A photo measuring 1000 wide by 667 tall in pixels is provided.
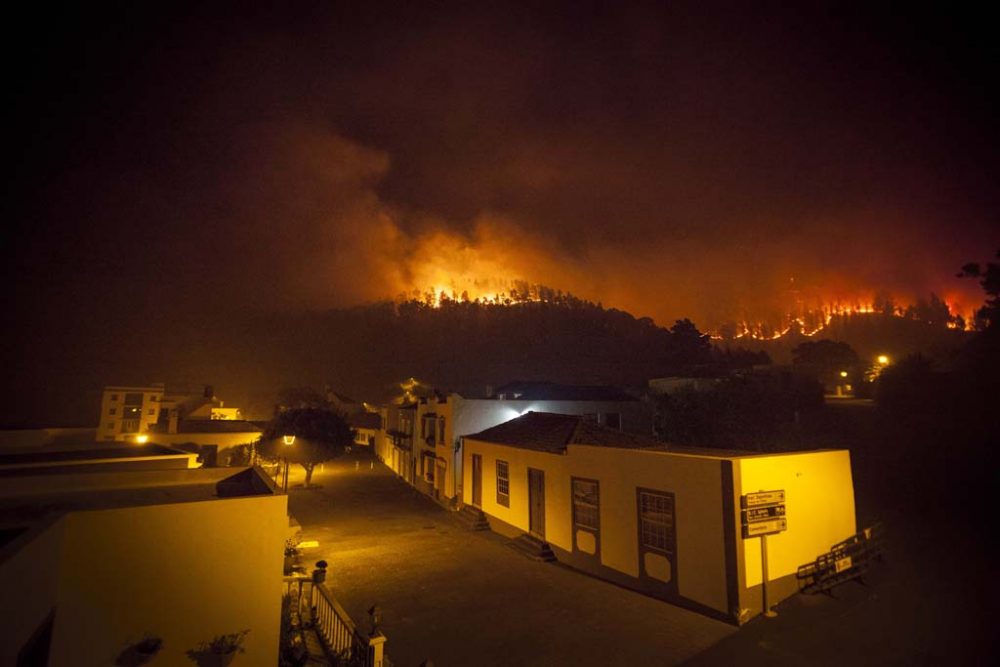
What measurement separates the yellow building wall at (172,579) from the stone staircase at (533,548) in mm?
9456

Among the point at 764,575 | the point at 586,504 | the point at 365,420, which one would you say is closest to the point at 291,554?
the point at 586,504

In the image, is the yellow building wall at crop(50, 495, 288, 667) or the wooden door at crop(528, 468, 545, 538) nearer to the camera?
the yellow building wall at crop(50, 495, 288, 667)

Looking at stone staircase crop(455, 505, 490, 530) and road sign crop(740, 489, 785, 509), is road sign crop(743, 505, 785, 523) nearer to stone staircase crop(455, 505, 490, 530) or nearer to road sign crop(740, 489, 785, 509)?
road sign crop(740, 489, 785, 509)

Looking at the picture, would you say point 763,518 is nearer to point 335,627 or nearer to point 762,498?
point 762,498

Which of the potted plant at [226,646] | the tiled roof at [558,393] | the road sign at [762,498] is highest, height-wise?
the tiled roof at [558,393]

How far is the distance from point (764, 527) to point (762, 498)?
0.66 m

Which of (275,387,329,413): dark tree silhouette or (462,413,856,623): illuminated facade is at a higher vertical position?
(275,387,329,413): dark tree silhouette

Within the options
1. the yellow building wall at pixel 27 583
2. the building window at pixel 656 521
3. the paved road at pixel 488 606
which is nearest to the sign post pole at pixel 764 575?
the paved road at pixel 488 606

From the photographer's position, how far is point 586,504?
14.0m

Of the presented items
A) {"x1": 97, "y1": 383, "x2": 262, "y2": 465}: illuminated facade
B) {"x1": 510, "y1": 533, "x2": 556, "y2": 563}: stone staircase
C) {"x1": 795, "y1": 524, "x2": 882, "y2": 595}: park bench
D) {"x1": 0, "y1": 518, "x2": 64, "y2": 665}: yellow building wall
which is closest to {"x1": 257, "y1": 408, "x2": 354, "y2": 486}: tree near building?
{"x1": 97, "y1": 383, "x2": 262, "y2": 465}: illuminated facade

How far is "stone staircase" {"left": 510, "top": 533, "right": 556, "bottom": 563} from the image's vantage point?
15.3 meters

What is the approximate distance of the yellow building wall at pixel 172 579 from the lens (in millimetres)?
6314

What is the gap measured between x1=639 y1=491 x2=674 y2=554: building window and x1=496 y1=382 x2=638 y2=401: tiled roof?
1801 centimetres

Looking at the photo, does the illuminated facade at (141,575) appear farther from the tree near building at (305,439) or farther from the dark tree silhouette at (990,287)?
the dark tree silhouette at (990,287)
